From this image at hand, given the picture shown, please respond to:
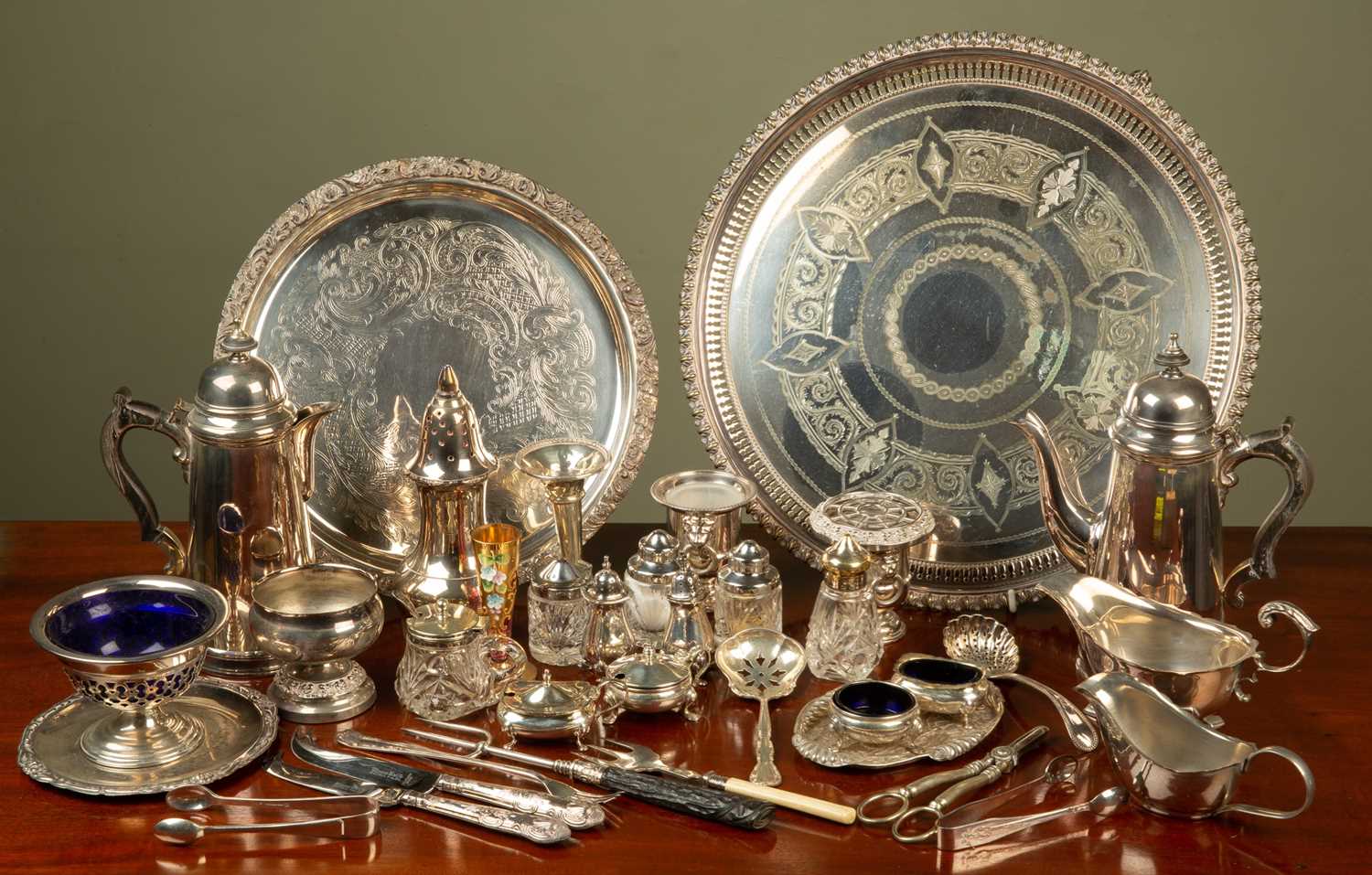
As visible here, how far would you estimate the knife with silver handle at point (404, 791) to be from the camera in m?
1.52

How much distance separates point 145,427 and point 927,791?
1.12 m

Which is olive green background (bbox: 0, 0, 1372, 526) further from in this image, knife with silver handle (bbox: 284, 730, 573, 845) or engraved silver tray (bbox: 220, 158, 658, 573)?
knife with silver handle (bbox: 284, 730, 573, 845)

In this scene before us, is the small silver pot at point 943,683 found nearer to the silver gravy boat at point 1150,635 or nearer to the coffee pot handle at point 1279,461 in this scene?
the silver gravy boat at point 1150,635

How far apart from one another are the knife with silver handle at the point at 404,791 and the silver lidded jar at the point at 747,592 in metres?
0.46

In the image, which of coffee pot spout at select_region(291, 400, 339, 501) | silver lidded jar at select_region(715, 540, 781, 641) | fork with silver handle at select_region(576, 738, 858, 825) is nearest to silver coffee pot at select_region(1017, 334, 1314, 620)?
silver lidded jar at select_region(715, 540, 781, 641)

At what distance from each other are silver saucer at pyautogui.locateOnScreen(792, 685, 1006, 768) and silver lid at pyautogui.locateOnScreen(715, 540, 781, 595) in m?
0.20

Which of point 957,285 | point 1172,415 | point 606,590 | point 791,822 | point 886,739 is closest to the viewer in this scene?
point 791,822

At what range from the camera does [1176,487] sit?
1.80m

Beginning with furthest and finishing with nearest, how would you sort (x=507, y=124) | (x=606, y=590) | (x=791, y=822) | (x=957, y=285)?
1. (x=507, y=124)
2. (x=957, y=285)
3. (x=606, y=590)
4. (x=791, y=822)

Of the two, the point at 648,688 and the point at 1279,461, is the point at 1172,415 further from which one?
the point at 648,688

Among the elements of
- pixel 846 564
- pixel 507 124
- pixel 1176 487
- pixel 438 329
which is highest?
pixel 507 124

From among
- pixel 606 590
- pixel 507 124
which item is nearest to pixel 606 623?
pixel 606 590

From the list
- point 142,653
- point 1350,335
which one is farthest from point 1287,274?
point 142,653

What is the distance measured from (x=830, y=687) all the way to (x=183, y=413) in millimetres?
934
